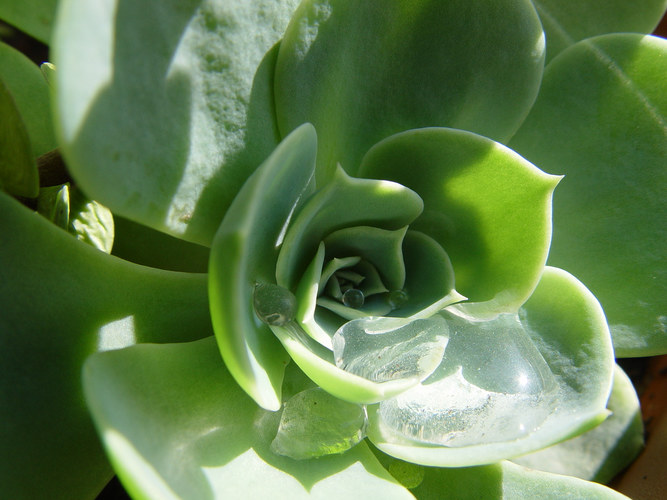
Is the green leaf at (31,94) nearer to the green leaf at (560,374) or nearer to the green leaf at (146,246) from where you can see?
the green leaf at (146,246)

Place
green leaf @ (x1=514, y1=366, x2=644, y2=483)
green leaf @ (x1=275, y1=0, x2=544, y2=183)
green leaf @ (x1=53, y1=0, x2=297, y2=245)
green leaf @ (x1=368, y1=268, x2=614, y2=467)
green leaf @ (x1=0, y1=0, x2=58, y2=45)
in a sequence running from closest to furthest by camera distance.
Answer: green leaf @ (x1=53, y1=0, x2=297, y2=245) → green leaf @ (x1=368, y1=268, x2=614, y2=467) → green leaf @ (x1=275, y1=0, x2=544, y2=183) → green leaf @ (x1=0, y1=0, x2=58, y2=45) → green leaf @ (x1=514, y1=366, x2=644, y2=483)

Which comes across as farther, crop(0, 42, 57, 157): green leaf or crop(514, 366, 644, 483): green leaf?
crop(514, 366, 644, 483): green leaf

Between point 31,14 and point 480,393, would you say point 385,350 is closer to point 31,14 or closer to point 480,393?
point 480,393

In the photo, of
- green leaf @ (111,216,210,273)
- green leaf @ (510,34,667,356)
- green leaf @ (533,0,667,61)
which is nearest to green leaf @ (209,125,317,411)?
green leaf @ (111,216,210,273)

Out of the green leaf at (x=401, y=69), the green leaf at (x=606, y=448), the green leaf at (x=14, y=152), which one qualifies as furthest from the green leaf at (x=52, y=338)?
the green leaf at (x=606, y=448)

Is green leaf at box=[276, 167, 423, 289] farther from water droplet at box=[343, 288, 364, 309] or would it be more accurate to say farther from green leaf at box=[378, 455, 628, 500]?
green leaf at box=[378, 455, 628, 500]

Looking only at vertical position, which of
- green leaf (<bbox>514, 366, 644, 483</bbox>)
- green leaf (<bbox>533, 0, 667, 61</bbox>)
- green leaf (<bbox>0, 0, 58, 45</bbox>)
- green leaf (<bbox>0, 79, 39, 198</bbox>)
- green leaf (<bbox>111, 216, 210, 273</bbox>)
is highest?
green leaf (<bbox>533, 0, 667, 61</bbox>)

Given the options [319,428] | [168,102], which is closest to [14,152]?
[168,102]
